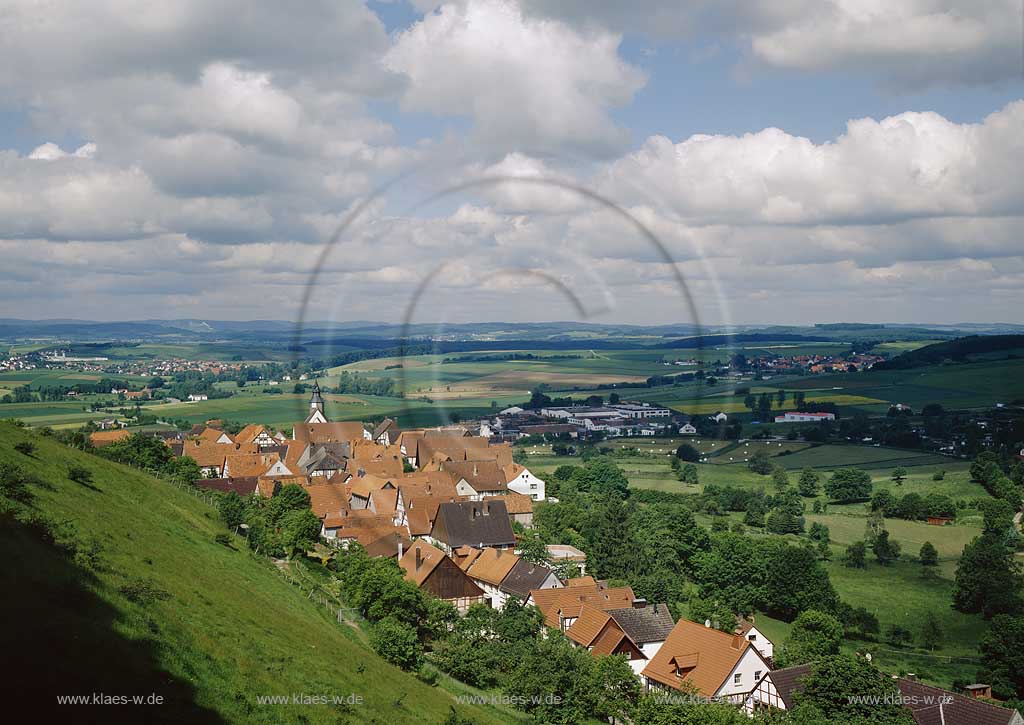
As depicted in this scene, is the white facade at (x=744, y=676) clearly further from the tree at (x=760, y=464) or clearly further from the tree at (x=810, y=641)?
the tree at (x=760, y=464)

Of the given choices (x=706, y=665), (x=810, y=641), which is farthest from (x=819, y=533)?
(x=706, y=665)

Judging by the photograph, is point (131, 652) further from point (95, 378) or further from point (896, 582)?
point (95, 378)

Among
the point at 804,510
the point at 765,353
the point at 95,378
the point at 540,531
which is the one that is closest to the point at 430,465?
the point at 540,531

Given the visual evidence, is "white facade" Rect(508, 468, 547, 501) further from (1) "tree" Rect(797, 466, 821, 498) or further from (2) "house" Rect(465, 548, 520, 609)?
(1) "tree" Rect(797, 466, 821, 498)

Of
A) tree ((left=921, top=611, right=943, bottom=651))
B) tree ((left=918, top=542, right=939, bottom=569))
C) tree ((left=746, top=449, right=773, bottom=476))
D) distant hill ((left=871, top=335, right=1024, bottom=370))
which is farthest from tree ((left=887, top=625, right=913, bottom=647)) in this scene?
distant hill ((left=871, top=335, right=1024, bottom=370))

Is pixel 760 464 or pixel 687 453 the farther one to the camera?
pixel 760 464

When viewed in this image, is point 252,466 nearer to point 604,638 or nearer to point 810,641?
point 604,638
